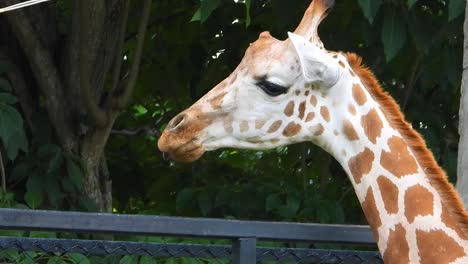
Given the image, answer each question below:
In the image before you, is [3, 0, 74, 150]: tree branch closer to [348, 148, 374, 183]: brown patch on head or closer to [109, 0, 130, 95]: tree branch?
[109, 0, 130, 95]: tree branch

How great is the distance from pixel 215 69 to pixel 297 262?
2266 millimetres

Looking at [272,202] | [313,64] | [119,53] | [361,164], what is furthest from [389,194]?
[119,53]

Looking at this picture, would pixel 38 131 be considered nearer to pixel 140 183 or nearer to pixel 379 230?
pixel 140 183

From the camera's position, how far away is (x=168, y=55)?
7.08 metres

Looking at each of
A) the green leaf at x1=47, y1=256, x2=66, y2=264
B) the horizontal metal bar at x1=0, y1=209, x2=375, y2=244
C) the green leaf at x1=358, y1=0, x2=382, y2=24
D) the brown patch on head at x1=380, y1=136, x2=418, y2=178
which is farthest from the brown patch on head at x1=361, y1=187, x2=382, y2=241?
the green leaf at x1=47, y1=256, x2=66, y2=264

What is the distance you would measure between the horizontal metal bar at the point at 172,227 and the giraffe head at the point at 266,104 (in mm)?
286

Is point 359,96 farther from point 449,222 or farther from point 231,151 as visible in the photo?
point 231,151

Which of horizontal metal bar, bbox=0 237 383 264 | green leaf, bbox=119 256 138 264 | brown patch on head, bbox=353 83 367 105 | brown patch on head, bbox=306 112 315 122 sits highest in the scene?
brown patch on head, bbox=353 83 367 105

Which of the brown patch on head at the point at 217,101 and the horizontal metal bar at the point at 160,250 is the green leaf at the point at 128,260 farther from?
the brown patch on head at the point at 217,101

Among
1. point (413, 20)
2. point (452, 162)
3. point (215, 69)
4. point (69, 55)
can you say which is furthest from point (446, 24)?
point (69, 55)

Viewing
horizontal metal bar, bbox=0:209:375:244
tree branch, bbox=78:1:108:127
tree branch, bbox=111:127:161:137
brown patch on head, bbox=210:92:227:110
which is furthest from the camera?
tree branch, bbox=111:127:161:137

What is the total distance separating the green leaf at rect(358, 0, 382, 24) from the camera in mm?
5234

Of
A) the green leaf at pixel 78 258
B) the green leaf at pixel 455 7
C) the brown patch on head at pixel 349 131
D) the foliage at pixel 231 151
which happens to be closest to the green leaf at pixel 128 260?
the foliage at pixel 231 151

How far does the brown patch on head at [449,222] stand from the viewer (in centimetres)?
395
